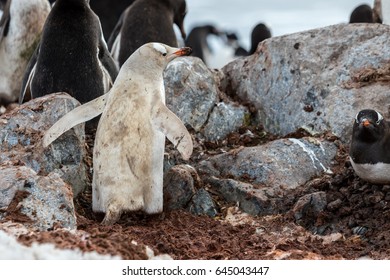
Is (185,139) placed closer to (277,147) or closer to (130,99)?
(130,99)

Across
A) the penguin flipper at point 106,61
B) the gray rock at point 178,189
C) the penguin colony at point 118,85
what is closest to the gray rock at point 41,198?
the penguin colony at point 118,85

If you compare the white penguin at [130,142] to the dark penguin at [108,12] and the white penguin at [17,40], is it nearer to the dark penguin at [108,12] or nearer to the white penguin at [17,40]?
the white penguin at [17,40]

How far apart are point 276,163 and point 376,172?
3.15 feet

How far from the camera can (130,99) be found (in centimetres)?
716

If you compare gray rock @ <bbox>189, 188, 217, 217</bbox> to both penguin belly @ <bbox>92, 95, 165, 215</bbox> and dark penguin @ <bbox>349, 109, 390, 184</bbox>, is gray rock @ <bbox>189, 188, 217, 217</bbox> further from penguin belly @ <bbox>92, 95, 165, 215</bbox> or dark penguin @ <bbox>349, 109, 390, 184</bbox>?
dark penguin @ <bbox>349, 109, 390, 184</bbox>

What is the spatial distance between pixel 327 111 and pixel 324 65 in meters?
0.54

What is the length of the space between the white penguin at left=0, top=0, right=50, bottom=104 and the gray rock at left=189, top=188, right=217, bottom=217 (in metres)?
4.82

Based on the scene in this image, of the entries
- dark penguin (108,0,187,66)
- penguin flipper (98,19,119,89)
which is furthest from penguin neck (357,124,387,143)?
dark penguin (108,0,187,66)

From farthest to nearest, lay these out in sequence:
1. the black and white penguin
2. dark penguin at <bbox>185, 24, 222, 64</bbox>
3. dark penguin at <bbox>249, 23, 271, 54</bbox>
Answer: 1. dark penguin at <bbox>185, 24, 222, 64</bbox>
2. dark penguin at <bbox>249, 23, 271, 54</bbox>
3. the black and white penguin

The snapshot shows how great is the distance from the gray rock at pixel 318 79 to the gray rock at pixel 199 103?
0.31 m

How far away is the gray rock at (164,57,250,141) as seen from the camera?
862 cm

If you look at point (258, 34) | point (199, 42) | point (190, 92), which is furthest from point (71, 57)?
point (199, 42)

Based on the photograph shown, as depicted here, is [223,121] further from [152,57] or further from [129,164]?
[129,164]

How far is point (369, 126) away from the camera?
23.7 feet
